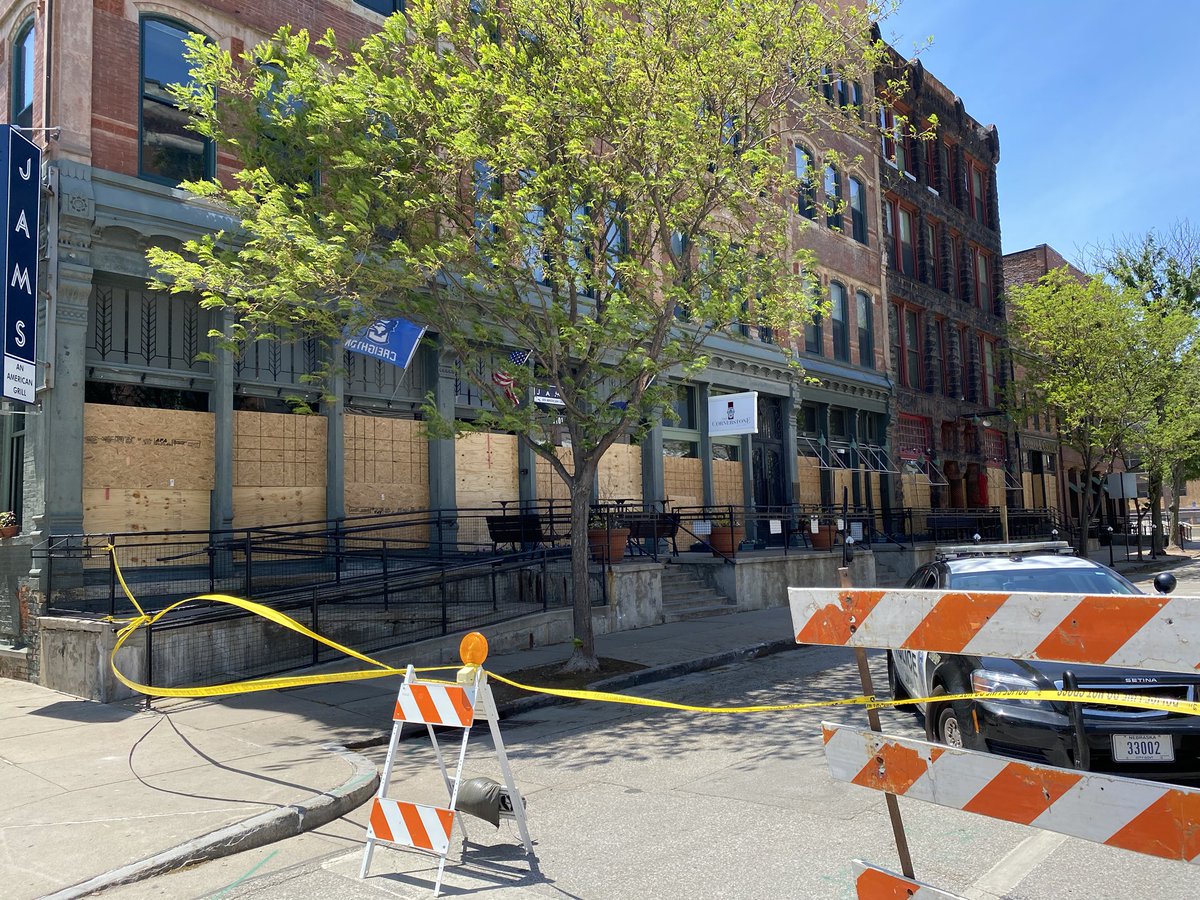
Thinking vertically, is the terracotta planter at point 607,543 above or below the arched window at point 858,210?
below

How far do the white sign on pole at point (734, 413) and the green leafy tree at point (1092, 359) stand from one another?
12.6 m

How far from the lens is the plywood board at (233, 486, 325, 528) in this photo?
48.2 feet

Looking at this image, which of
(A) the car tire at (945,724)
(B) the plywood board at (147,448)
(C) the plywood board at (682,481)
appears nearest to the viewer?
(A) the car tire at (945,724)

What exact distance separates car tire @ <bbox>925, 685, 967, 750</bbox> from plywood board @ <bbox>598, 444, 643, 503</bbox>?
13.8 meters

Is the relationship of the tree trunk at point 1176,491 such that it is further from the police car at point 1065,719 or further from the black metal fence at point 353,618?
the police car at point 1065,719

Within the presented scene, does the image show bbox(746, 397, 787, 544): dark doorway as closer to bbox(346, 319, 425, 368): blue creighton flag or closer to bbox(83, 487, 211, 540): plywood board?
bbox(346, 319, 425, 368): blue creighton flag

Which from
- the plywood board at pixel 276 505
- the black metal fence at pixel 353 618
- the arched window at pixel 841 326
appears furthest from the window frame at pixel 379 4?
the arched window at pixel 841 326

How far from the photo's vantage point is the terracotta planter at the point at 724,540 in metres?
18.8

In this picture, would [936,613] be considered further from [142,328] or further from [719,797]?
[142,328]

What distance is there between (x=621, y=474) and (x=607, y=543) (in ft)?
19.2

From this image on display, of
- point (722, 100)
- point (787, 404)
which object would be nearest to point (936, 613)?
point (722, 100)

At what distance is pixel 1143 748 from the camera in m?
5.45

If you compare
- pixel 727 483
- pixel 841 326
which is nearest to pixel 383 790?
pixel 727 483

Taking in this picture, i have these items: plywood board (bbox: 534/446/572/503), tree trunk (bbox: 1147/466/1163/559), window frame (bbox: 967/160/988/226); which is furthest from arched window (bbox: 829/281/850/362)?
tree trunk (bbox: 1147/466/1163/559)
